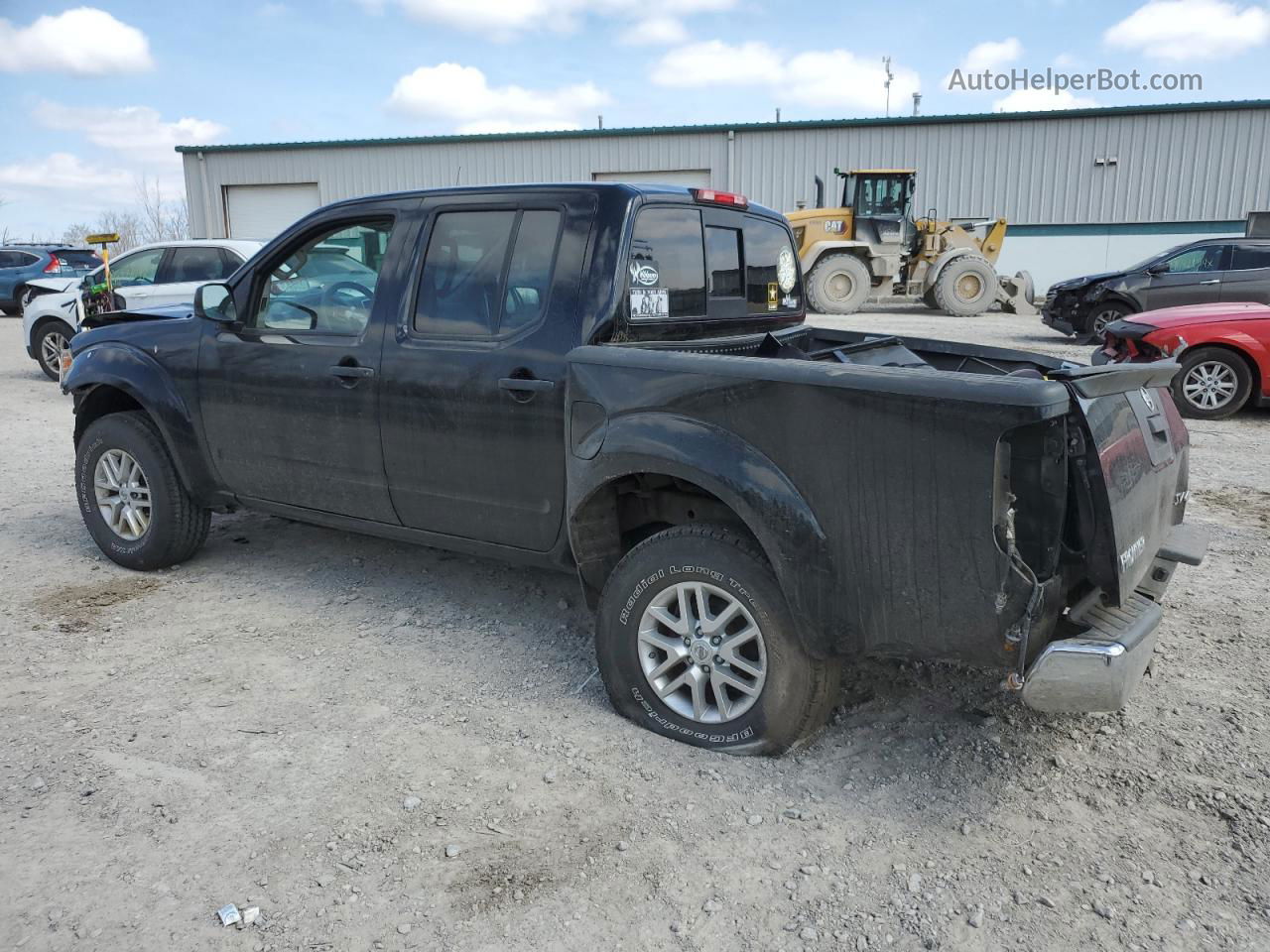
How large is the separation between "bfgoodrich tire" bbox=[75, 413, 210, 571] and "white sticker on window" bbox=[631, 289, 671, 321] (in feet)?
8.91

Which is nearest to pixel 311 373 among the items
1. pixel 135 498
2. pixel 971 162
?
pixel 135 498

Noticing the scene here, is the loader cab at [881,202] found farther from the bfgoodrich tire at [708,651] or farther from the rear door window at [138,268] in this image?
the bfgoodrich tire at [708,651]

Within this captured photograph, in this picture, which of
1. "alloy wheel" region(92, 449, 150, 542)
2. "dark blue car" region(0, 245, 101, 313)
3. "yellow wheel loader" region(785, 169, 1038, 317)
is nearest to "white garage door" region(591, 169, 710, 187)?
"yellow wheel loader" region(785, 169, 1038, 317)

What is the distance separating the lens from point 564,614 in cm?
452

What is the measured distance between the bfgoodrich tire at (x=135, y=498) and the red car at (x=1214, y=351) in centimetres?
770

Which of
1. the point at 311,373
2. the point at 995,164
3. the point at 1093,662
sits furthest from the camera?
the point at 995,164

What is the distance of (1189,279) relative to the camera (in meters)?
13.6

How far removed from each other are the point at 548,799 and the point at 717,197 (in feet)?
8.25

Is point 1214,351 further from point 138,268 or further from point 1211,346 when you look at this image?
point 138,268

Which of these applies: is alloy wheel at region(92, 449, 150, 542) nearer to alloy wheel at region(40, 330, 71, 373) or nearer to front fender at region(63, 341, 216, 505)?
front fender at region(63, 341, 216, 505)

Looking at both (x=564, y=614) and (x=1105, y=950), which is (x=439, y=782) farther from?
(x=1105, y=950)

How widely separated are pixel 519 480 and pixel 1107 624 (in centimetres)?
206

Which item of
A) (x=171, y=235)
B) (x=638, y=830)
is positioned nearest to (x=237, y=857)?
(x=638, y=830)

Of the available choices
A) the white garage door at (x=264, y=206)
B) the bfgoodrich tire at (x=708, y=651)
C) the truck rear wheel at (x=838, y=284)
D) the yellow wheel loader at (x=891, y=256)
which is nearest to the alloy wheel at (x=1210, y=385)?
the bfgoodrich tire at (x=708, y=651)
